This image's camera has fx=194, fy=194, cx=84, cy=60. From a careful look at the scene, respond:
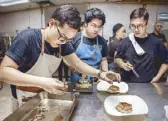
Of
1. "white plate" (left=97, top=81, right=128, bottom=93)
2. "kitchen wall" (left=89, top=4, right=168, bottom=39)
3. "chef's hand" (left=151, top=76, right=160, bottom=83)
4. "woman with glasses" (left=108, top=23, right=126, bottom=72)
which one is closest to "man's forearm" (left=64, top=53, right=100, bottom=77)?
"white plate" (left=97, top=81, right=128, bottom=93)

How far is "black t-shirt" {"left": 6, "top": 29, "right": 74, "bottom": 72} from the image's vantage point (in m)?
1.38

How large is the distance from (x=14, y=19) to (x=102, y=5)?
125 inches

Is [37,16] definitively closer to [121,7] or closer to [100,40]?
[121,7]

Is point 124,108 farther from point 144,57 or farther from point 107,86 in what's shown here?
point 144,57

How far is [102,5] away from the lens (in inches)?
245

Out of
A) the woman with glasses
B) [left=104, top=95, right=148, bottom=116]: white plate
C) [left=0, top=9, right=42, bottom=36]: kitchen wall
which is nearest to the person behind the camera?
[left=104, top=95, right=148, bottom=116]: white plate

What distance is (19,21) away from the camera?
6918 mm

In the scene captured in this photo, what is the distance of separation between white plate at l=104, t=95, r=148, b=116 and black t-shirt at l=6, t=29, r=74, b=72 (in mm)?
619

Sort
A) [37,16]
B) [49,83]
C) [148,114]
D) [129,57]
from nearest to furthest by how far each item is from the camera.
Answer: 1. [49,83]
2. [148,114]
3. [129,57]
4. [37,16]

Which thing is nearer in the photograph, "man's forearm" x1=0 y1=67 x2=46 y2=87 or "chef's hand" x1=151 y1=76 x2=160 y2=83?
"man's forearm" x1=0 y1=67 x2=46 y2=87

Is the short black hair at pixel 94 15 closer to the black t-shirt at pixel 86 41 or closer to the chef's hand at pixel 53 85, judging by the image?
the black t-shirt at pixel 86 41

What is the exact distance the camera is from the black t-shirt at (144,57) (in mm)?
2203

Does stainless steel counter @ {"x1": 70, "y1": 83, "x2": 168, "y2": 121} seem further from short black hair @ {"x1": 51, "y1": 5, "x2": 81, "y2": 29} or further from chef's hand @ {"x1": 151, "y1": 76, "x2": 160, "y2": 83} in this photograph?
short black hair @ {"x1": 51, "y1": 5, "x2": 81, "y2": 29}

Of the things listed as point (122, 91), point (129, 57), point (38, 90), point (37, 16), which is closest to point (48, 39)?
point (38, 90)
